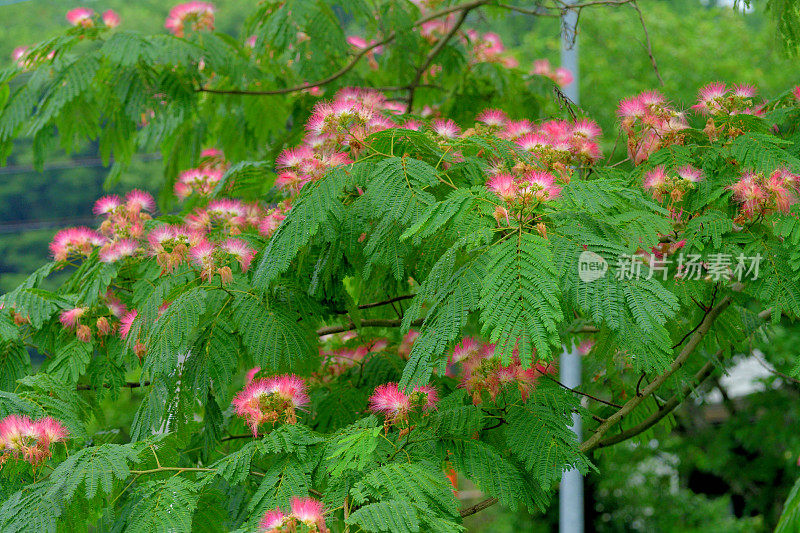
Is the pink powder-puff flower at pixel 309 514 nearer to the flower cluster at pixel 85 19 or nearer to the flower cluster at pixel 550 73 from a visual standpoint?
the flower cluster at pixel 85 19

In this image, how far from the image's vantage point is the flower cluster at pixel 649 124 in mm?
3154

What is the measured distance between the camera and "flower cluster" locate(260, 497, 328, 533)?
215 centimetres

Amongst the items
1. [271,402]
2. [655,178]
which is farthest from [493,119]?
[271,402]

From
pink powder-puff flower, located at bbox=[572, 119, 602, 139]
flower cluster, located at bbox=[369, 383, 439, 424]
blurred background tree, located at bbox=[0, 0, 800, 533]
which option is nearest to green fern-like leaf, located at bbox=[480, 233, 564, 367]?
flower cluster, located at bbox=[369, 383, 439, 424]

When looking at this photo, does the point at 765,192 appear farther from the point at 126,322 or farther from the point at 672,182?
the point at 126,322

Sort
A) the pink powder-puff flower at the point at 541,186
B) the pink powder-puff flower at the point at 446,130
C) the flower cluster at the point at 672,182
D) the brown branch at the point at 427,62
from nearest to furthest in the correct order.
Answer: the pink powder-puff flower at the point at 541,186 < the flower cluster at the point at 672,182 < the pink powder-puff flower at the point at 446,130 < the brown branch at the point at 427,62

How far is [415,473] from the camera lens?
2.36 meters


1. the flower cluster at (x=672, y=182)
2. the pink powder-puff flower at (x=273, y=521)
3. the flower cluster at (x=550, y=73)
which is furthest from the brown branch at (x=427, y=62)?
the pink powder-puff flower at (x=273, y=521)

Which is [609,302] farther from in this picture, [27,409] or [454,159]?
[27,409]

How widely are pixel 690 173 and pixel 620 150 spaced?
12.9 ft

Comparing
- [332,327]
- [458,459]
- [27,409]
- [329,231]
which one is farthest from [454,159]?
[27,409]

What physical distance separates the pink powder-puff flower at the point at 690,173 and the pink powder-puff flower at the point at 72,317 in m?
2.29

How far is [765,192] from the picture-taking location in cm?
275

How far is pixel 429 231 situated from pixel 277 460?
0.80 m
